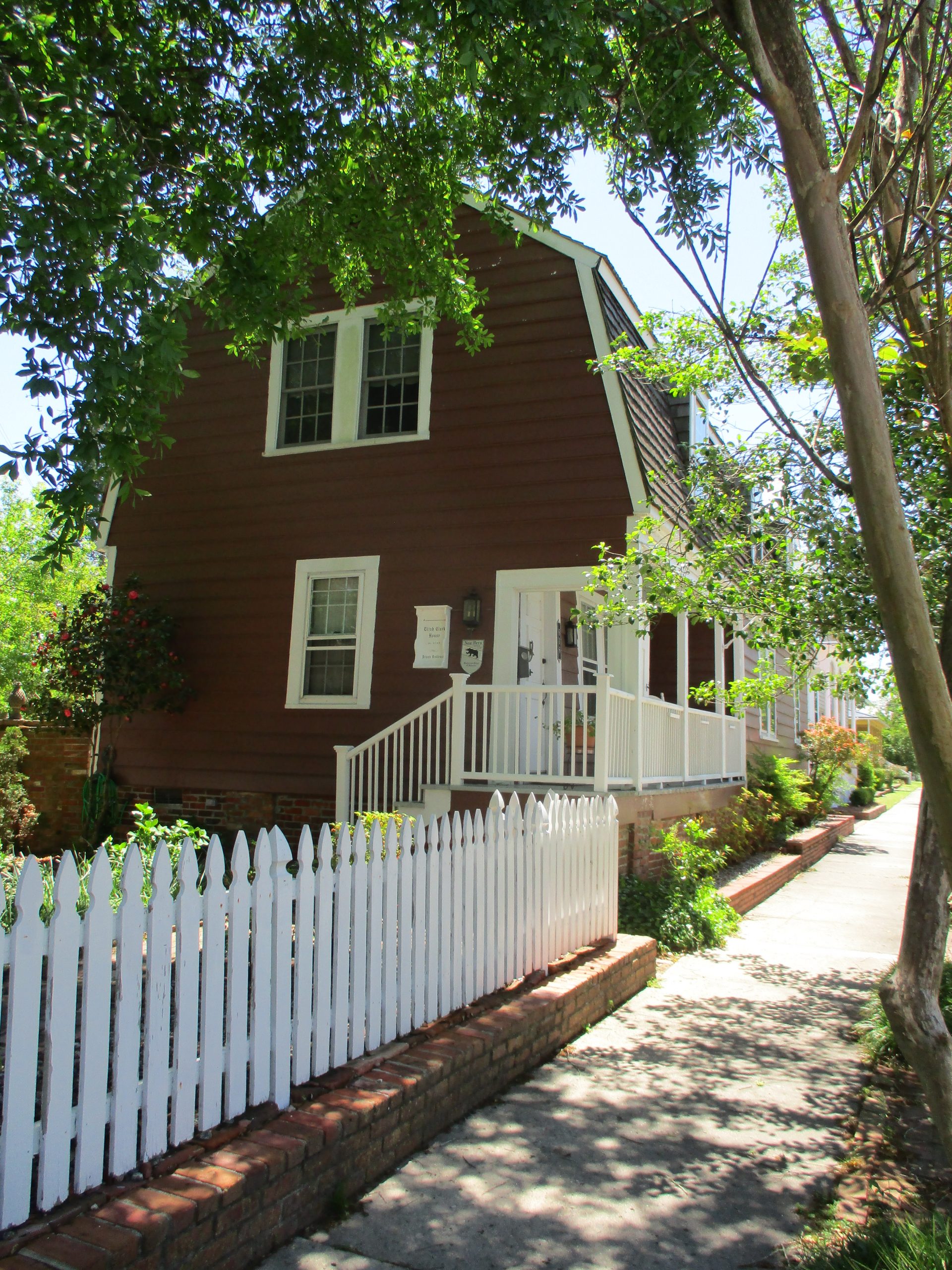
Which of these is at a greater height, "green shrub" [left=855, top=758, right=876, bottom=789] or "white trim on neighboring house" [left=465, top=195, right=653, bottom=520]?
"white trim on neighboring house" [left=465, top=195, right=653, bottom=520]

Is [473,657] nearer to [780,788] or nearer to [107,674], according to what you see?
[107,674]

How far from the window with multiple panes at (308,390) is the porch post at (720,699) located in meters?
5.93

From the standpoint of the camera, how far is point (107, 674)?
1156 cm

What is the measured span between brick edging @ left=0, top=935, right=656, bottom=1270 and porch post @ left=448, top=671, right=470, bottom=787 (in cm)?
426

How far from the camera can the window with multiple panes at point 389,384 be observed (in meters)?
11.8

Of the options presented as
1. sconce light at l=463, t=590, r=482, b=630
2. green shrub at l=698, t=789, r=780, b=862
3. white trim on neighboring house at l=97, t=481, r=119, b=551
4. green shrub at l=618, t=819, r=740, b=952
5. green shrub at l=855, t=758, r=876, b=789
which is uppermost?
white trim on neighboring house at l=97, t=481, r=119, b=551

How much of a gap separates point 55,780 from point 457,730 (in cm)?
593

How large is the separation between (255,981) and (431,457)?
8.42 meters

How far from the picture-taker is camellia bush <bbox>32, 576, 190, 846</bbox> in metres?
11.6

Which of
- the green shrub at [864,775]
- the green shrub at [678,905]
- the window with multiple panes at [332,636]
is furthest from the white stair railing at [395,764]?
the green shrub at [864,775]

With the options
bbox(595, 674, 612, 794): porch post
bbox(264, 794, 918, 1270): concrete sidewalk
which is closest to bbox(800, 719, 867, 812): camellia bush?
bbox(595, 674, 612, 794): porch post

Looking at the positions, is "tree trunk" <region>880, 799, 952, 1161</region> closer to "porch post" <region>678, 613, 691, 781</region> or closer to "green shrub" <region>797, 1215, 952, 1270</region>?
"green shrub" <region>797, 1215, 952, 1270</region>

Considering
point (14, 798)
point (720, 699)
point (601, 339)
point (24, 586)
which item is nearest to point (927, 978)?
point (601, 339)

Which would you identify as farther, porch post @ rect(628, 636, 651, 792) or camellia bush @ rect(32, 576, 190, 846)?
camellia bush @ rect(32, 576, 190, 846)
